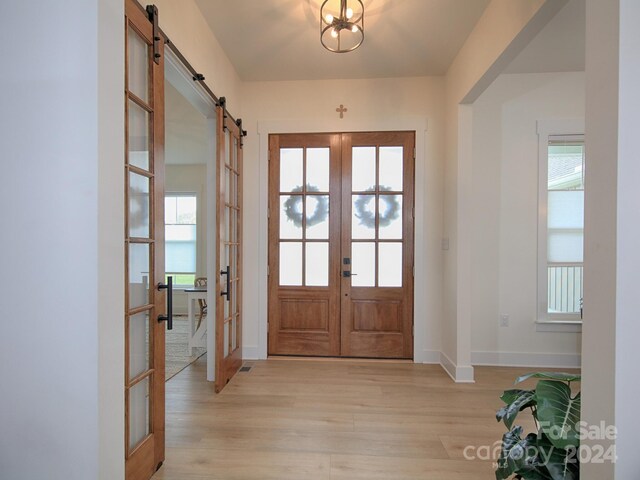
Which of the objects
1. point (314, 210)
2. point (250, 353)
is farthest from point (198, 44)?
point (250, 353)

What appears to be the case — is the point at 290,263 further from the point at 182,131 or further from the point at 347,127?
the point at 182,131

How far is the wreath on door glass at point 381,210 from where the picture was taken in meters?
3.66

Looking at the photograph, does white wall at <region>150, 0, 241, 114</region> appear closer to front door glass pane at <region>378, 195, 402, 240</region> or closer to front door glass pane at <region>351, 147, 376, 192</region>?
front door glass pane at <region>351, 147, 376, 192</region>

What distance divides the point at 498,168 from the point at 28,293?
151 inches

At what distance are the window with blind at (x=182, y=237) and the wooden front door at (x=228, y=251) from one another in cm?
361

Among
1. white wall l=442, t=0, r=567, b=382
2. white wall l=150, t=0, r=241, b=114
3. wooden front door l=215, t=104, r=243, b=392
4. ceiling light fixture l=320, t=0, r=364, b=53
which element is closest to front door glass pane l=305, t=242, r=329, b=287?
wooden front door l=215, t=104, r=243, b=392

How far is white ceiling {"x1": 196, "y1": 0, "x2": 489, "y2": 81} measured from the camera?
2.54 m

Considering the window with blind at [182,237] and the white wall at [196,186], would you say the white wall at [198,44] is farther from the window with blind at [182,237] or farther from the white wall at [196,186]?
the window with blind at [182,237]

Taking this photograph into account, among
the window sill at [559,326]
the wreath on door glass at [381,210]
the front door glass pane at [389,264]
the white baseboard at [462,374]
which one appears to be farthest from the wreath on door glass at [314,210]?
the window sill at [559,326]

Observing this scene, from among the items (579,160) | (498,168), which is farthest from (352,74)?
(579,160)

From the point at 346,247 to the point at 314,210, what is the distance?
0.55 meters

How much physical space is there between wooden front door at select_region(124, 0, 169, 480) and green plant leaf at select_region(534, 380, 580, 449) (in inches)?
70.1

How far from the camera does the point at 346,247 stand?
12.0 feet

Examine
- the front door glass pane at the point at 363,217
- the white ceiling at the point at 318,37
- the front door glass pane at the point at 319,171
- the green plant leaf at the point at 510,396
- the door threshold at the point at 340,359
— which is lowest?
the door threshold at the point at 340,359
